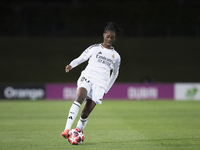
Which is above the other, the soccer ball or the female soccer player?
the female soccer player

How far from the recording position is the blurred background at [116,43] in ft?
88.6

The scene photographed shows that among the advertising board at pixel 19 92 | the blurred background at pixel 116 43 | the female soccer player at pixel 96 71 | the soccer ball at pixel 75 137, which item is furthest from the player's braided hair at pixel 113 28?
the blurred background at pixel 116 43

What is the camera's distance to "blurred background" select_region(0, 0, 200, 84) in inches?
1064

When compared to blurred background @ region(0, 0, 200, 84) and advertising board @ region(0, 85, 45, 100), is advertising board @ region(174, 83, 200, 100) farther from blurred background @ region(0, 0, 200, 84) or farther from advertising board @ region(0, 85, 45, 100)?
advertising board @ region(0, 85, 45, 100)

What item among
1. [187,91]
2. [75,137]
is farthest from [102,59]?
[187,91]

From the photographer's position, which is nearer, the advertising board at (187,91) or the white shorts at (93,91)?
the white shorts at (93,91)

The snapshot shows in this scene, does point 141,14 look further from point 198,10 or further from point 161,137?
point 161,137

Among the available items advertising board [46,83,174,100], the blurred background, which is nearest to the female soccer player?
advertising board [46,83,174,100]

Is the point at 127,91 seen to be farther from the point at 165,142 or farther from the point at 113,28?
the point at 113,28

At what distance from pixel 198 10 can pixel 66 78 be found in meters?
11.5

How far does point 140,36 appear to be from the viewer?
2783cm

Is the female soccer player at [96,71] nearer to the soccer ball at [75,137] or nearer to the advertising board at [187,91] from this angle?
the soccer ball at [75,137]

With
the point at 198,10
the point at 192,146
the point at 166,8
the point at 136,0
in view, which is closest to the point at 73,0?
the point at 136,0

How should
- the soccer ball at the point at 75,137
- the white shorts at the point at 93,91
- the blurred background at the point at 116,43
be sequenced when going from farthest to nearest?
1. the blurred background at the point at 116,43
2. the white shorts at the point at 93,91
3. the soccer ball at the point at 75,137
